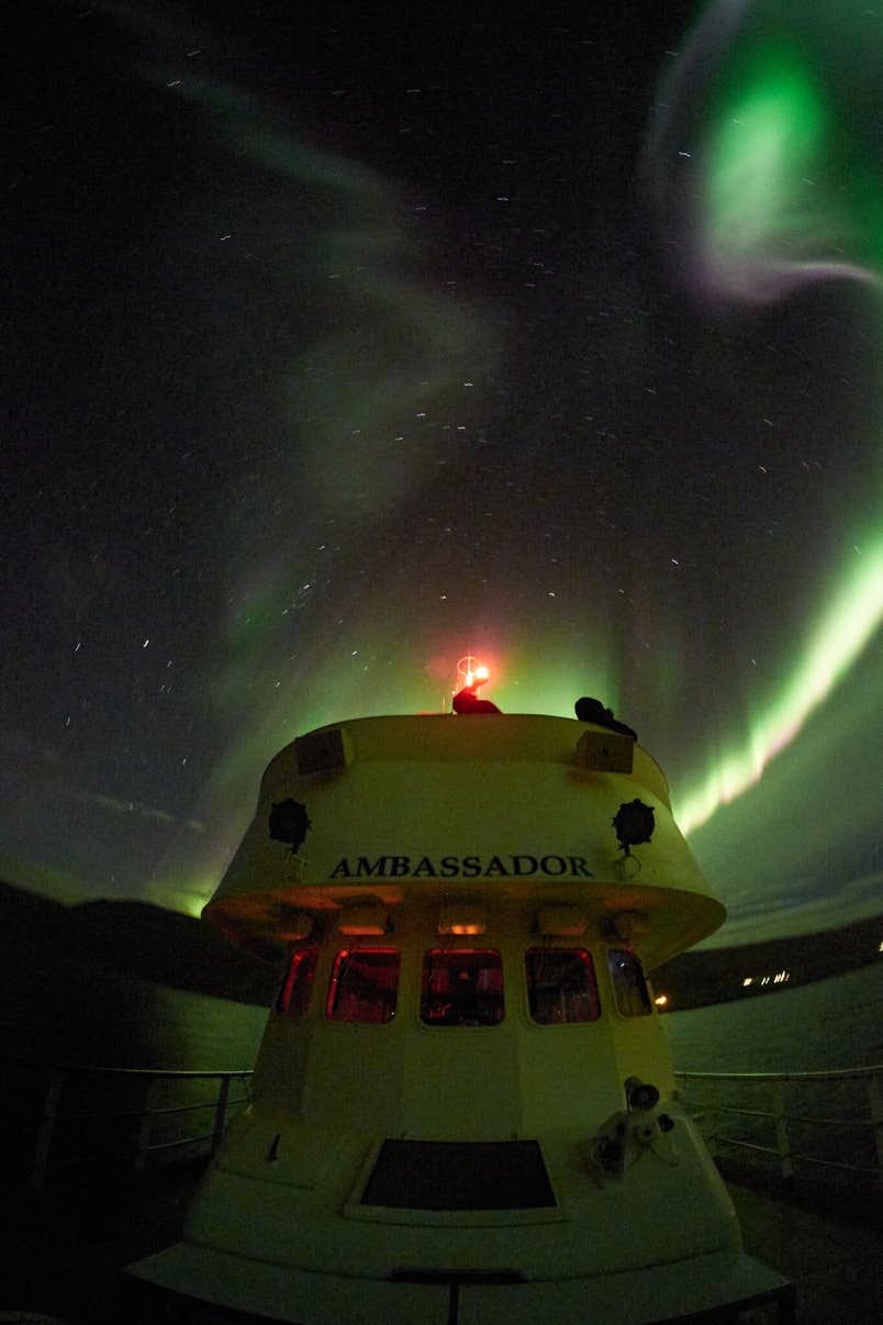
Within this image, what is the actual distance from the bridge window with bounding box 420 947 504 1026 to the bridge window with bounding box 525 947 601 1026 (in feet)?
1.06

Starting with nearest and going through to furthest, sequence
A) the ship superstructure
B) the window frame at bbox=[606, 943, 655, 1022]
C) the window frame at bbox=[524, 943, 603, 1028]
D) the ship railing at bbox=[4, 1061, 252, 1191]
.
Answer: the ship superstructure
the window frame at bbox=[524, 943, 603, 1028]
the window frame at bbox=[606, 943, 655, 1022]
the ship railing at bbox=[4, 1061, 252, 1191]

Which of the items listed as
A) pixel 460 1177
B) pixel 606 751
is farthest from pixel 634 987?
pixel 460 1177

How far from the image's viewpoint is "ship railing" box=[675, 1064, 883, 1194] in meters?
7.46

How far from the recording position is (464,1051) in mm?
5500

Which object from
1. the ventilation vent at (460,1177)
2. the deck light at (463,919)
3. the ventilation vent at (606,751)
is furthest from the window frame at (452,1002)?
the ventilation vent at (606,751)

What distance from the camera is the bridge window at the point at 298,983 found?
6406mm

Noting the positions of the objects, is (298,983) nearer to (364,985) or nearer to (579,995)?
(364,985)

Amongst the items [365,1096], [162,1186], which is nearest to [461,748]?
[365,1096]

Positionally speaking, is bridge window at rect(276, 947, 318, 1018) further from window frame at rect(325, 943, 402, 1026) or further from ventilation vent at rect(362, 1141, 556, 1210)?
ventilation vent at rect(362, 1141, 556, 1210)

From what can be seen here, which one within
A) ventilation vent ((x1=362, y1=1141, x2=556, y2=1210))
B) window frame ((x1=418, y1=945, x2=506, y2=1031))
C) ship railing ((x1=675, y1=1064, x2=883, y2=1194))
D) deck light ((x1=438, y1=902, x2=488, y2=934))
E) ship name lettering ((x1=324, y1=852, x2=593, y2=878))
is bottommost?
ship railing ((x1=675, y1=1064, x2=883, y2=1194))

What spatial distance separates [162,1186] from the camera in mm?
8258

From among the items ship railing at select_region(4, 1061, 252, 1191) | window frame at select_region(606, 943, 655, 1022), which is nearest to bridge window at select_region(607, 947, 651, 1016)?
window frame at select_region(606, 943, 655, 1022)

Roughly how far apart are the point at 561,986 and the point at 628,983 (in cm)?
93

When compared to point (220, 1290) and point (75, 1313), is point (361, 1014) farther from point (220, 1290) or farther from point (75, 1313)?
point (75, 1313)
